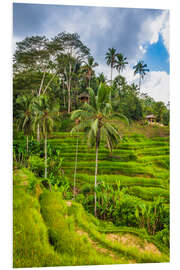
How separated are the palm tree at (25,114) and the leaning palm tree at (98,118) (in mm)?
914

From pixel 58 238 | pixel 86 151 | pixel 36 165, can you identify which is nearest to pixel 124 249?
pixel 58 238

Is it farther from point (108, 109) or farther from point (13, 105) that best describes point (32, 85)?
point (108, 109)

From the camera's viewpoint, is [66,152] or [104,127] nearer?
[104,127]

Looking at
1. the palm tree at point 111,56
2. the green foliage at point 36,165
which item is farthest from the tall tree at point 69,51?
the green foliage at point 36,165

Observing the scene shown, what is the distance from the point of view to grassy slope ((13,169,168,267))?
2.38 metres

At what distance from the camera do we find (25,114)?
3.12 m

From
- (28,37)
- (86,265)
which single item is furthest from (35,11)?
(86,265)

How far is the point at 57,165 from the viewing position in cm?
372

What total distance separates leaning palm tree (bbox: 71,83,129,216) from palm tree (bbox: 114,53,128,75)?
450mm

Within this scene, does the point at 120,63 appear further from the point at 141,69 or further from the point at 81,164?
the point at 81,164

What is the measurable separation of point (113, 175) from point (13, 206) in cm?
225

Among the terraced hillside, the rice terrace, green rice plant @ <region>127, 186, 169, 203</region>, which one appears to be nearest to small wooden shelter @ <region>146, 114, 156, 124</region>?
the rice terrace

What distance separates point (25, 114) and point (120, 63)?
2.13 meters

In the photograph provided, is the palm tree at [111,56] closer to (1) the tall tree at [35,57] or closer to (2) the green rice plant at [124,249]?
(1) the tall tree at [35,57]
